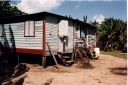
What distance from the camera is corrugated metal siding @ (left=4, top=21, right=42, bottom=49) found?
A: 57.5 ft

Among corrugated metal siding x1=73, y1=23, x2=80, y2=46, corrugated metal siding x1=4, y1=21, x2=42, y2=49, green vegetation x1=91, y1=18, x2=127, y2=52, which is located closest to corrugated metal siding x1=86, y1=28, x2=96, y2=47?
corrugated metal siding x1=73, y1=23, x2=80, y2=46

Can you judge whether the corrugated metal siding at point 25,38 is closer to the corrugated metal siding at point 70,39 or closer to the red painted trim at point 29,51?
the red painted trim at point 29,51

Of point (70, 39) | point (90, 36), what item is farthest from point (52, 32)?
point (90, 36)

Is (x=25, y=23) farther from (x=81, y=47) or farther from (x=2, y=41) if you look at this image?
(x=81, y=47)

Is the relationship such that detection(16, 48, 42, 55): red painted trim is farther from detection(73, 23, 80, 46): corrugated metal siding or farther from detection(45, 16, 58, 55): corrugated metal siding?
detection(73, 23, 80, 46): corrugated metal siding

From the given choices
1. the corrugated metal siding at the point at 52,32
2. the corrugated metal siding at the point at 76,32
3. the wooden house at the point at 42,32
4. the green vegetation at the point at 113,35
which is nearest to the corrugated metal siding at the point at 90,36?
the corrugated metal siding at the point at 76,32

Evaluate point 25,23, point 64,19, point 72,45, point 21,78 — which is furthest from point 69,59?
point 21,78

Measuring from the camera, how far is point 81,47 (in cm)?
2148

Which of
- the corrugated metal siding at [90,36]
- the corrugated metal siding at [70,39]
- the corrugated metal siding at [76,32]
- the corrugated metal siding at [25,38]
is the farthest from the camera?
the corrugated metal siding at [90,36]

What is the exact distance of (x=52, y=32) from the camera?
18.1 meters

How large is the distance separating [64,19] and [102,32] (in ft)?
75.7

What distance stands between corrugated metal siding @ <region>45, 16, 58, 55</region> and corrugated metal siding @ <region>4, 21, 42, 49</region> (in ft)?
2.00

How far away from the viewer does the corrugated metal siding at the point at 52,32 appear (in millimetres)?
17547

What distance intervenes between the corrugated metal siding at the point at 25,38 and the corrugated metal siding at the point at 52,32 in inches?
24.0
